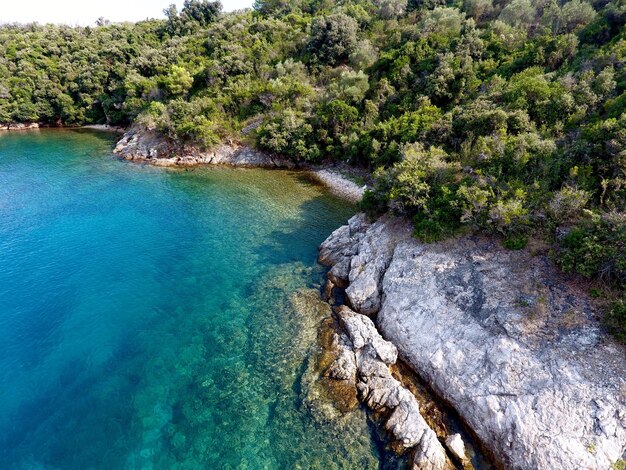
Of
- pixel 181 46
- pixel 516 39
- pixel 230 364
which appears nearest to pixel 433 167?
pixel 230 364

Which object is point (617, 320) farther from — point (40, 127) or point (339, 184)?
point (40, 127)

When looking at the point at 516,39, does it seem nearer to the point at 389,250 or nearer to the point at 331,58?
the point at 331,58

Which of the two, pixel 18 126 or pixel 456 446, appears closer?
pixel 456 446

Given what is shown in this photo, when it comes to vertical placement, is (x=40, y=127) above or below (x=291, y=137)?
→ below

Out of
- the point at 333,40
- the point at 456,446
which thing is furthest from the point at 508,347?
the point at 333,40

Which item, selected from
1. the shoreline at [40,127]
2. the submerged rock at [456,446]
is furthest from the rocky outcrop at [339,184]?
the shoreline at [40,127]

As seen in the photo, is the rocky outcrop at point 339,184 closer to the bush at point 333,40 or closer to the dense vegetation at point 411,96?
the dense vegetation at point 411,96
